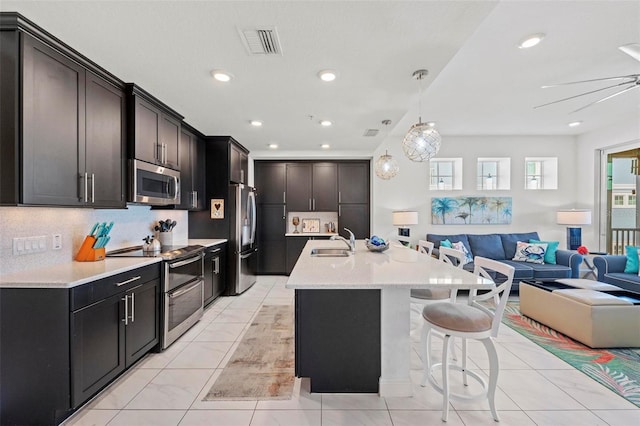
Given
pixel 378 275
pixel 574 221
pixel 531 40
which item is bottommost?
pixel 378 275

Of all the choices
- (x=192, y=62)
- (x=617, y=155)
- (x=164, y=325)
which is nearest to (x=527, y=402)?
(x=164, y=325)

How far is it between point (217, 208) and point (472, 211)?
4.69 m

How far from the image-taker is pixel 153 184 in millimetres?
2992

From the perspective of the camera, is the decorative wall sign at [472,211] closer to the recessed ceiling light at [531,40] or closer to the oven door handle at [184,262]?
the recessed ceiling light at [531,40]

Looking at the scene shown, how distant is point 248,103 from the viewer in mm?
3135

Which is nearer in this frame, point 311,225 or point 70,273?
point 70,273

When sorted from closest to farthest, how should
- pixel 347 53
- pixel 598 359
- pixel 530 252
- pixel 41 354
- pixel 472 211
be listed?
pixel 41 354, pixel 347 53, pixel 598 359, pixel 530 252, pixel 472 211

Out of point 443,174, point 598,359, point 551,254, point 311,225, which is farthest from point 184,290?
point 551,254

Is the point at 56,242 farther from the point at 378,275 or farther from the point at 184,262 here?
the point at 378,275

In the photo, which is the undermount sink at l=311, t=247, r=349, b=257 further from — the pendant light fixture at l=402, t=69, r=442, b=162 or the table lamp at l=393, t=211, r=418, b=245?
the table lamp at l=393, t=211, r=418, b=245

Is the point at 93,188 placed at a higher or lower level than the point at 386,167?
lower

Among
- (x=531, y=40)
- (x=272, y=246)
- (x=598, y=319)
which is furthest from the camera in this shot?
(x=272, y=246)

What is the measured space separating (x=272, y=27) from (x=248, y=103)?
1411 millimetres

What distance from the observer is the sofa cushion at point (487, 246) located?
5.05 meters
